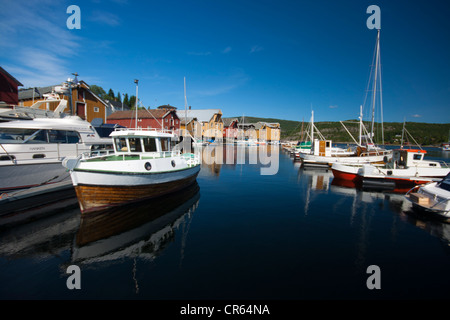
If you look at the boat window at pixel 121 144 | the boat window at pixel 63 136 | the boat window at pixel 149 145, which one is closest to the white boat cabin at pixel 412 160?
the boat window at pixel 149 145

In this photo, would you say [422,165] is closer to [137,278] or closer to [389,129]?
[137,278]

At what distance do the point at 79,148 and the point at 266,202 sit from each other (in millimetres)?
16461

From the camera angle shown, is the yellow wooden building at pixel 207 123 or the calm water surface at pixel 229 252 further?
the yellow wooden building at pixel 207 123

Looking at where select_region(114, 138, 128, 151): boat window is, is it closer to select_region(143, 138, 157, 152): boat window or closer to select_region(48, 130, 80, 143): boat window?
select_region(143, 138, 157, 152): boat window

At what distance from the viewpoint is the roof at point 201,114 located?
82938 mm

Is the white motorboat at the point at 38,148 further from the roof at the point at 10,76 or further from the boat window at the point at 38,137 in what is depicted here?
the roof at the point at 10,76

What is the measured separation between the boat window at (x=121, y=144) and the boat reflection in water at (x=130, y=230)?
448cm

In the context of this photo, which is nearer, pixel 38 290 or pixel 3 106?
pixel 38 290

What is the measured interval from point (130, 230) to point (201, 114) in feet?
257

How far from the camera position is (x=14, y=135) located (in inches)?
639

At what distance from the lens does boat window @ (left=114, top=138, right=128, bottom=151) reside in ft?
52.3

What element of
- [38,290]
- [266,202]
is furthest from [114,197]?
[266,202]

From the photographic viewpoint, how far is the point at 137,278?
7406mm
